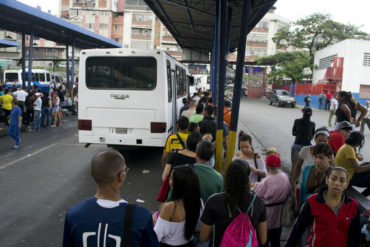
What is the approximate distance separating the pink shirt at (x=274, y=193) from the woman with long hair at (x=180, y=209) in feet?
3.58

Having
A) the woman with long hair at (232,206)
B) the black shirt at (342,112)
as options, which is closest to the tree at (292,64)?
the black shirt at (342,112)

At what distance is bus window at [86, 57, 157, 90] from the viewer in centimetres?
855

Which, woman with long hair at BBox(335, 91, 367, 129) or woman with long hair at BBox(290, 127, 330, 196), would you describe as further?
woman with long hair at BBox(335, 91, 367, 129)

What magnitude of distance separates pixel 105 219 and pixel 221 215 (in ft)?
3.52

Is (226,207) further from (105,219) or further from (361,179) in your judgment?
(361,179)

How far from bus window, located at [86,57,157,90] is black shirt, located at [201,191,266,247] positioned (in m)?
6.14

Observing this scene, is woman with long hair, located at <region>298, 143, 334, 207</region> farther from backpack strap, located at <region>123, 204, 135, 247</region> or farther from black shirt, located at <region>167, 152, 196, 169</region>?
backpack strap, located at <region>123, 204, 135, 247</region>

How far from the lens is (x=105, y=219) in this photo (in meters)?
1.92

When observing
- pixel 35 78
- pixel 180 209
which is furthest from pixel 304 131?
pixel 35 78

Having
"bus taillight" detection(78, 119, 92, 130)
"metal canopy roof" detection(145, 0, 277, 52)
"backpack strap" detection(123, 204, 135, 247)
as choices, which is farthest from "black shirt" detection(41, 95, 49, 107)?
"backpack strap" detection(123, 204, 135, 247)

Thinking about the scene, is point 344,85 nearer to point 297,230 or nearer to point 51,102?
point 51,102

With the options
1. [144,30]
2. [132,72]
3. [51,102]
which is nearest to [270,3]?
[132,72]

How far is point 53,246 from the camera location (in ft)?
14.5

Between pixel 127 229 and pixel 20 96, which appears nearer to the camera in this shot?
pixel 127 229
